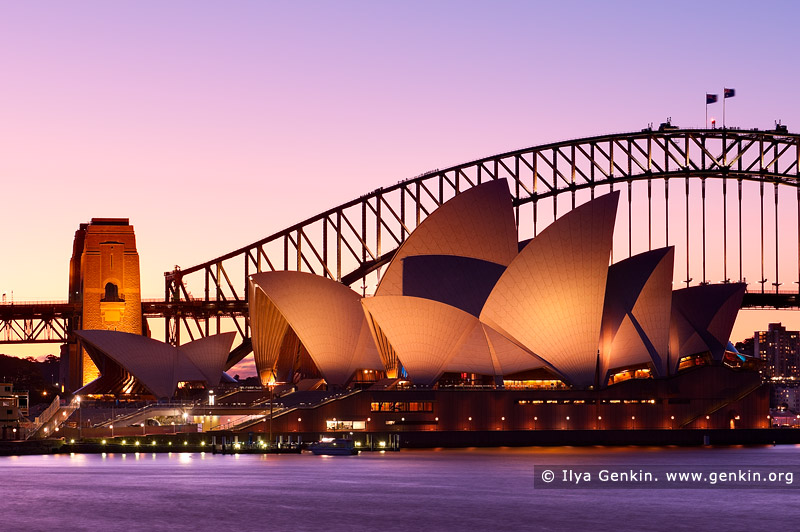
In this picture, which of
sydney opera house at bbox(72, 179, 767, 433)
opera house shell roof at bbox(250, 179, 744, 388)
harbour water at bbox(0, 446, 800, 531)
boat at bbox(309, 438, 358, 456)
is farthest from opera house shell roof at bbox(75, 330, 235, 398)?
harbour water at bbox(0, 446, 800, 531)

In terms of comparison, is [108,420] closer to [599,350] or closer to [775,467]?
[599,350]

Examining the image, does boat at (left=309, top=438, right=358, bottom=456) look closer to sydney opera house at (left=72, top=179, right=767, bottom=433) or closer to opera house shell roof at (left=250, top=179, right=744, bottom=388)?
sydney opera house at (left=72, top=179, right=767, bottom=433)

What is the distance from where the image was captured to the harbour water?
50.2 meters

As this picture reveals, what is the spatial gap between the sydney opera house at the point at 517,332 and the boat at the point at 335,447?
14.8ft

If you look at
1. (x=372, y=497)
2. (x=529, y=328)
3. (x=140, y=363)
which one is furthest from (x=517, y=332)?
(x=372, y=497)

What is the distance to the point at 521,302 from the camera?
91.0 meters

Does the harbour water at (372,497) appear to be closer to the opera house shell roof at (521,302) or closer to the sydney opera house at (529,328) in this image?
the opera house shell roof at (521,302)

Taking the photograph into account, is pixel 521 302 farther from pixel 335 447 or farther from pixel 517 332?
pixel 335 447

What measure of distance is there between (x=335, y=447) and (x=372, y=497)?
31.6m

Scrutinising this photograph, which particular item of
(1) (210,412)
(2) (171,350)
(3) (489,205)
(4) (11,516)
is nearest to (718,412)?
(3) (489,205)

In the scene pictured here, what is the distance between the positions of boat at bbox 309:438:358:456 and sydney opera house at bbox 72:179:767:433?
14.8 feet

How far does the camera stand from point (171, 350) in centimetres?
11319

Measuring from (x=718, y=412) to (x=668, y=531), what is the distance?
54472 mm

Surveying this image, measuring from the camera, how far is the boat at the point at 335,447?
89.2 meters
